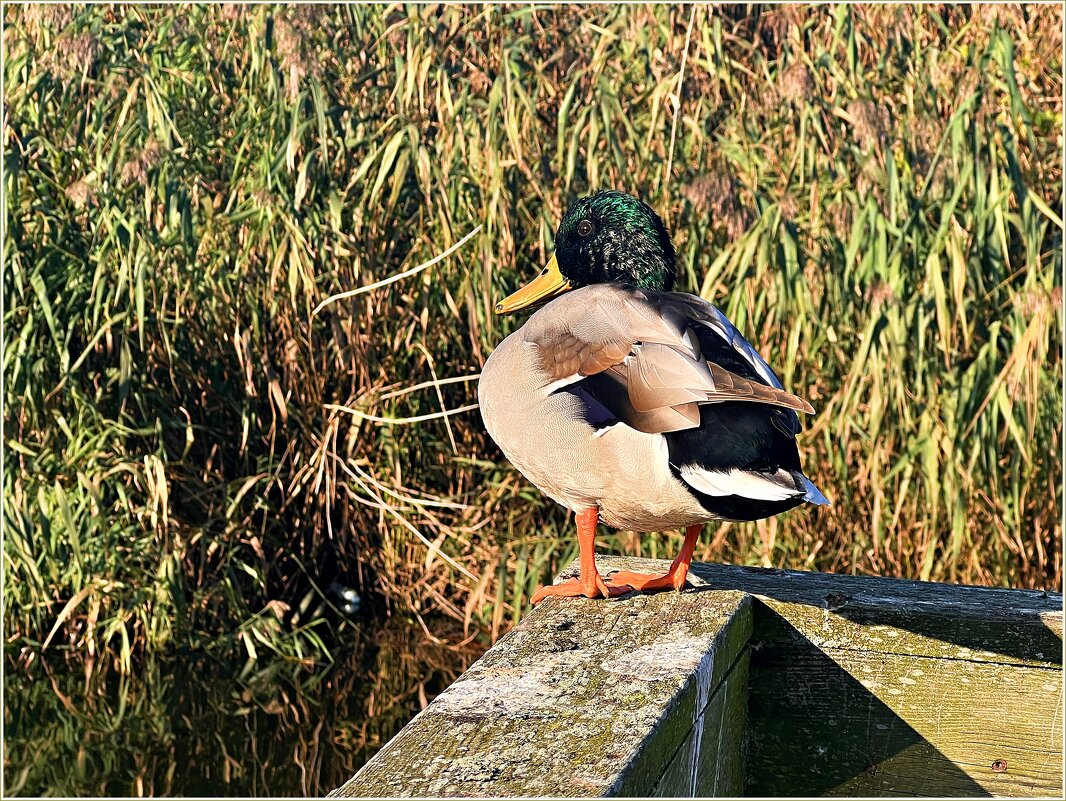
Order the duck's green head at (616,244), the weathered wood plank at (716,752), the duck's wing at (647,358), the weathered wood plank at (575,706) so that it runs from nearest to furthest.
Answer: the weathered wood plank at (575,706)
the weathered wood plank at (716,752)
the duck's wing at (647,358)
the duck's green head at (616,244)

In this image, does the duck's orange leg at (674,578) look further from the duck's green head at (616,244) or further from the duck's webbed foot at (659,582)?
the duck's green head at (616,244)

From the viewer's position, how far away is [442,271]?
302 centimetres

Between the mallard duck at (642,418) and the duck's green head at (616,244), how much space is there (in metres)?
0.21

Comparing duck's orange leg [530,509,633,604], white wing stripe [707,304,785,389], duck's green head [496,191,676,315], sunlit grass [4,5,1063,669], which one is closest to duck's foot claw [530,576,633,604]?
duck's orange leg [530,509,633,604]

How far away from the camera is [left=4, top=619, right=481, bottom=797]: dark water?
2848 mm

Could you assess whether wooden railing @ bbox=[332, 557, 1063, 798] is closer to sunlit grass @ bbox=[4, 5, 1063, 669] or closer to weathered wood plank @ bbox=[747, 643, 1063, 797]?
weathered wood plank @ bbox=[747, 643, 1063, 797]

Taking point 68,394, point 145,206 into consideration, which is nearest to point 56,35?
point 145,206

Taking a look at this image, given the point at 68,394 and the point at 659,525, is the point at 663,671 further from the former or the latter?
the point at 68,394

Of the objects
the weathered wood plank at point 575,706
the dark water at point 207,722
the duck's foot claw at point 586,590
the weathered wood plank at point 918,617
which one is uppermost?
the weathered wood plank at point 575,706

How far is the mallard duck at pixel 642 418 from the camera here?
52.2 inches

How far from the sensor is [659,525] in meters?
1.47

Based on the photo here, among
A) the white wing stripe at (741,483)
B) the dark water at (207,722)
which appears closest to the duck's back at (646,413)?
the white wing stripe at (741,483)

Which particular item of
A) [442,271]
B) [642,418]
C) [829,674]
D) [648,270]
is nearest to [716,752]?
[829,674]

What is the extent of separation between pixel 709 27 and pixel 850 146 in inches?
17.8
